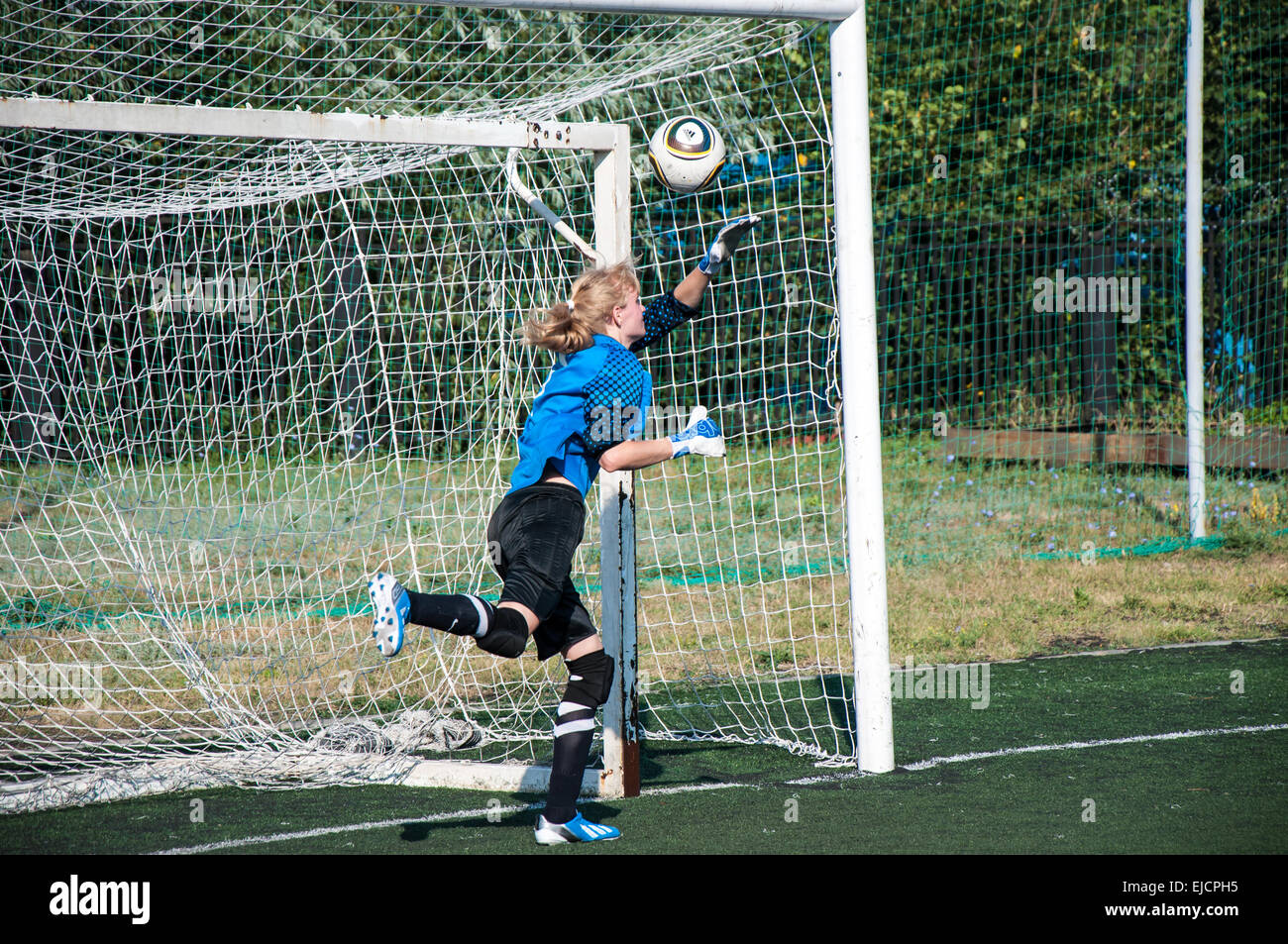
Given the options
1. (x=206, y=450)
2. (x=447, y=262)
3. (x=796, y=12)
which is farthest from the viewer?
(x=447, y=262)

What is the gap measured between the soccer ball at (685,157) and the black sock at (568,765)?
2129mm

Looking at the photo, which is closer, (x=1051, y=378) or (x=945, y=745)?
(x=945, y=745)

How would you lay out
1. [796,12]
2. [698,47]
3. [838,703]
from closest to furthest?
[796,12] → [698,47] → [838,703]

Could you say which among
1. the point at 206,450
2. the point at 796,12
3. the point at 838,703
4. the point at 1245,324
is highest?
the point at 796,12

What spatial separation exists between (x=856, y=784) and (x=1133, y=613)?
3.92 metres

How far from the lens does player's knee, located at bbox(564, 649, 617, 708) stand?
13.6 feet

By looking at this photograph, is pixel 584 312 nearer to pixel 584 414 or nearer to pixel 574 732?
pixel 584 414

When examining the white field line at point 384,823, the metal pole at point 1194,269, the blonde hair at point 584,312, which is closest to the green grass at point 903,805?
the white field line at point 384,823

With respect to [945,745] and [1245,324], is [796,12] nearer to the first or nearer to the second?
[945,745]

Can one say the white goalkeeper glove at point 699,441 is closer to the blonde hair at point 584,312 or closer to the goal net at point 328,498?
the blonde hair at point 584,312

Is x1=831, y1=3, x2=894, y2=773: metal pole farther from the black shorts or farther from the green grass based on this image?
the black shorts

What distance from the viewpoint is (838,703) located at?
20.1 ft
